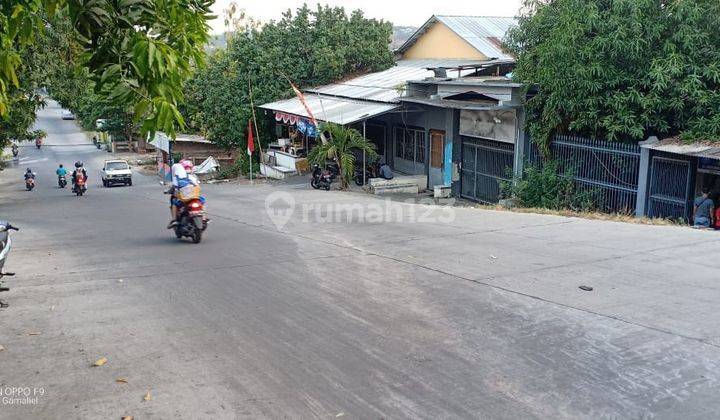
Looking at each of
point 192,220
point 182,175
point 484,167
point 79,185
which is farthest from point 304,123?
point 192,220

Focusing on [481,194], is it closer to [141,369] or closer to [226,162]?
[141,369]

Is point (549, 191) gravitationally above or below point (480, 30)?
below

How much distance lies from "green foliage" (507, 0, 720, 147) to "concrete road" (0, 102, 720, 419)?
12.7ft

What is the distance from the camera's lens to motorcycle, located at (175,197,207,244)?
11914 mm

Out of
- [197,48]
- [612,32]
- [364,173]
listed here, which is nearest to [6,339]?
[197,48]

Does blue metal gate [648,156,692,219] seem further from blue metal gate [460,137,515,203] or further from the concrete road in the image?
blue metal gate [460,137,515,203]

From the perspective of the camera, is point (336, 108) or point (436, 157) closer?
point (436, 157)

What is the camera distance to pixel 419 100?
2234 centimetres

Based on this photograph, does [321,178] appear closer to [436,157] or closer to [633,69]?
[436,157]

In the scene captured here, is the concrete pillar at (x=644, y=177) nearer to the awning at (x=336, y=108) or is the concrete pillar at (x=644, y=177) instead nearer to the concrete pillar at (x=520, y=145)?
the concrete pillar at (x=520, y=145)

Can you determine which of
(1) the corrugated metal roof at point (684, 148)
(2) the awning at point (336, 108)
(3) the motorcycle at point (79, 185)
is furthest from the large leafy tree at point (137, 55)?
(3) the motorcycle at point (79, 185)

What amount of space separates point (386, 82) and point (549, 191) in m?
13.5

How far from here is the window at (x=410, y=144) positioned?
25.7m

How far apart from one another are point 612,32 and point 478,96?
6271 millimetres
